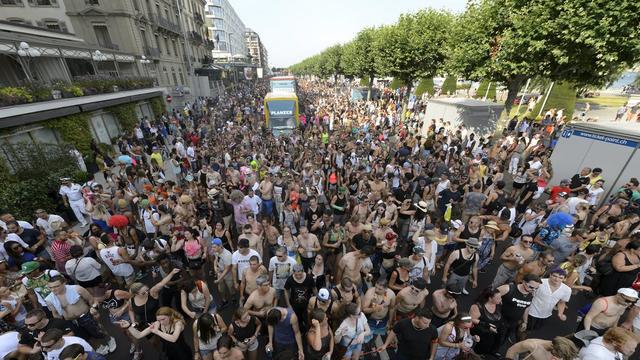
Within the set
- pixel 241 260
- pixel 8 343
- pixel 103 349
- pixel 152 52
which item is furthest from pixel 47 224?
pixel 152 52

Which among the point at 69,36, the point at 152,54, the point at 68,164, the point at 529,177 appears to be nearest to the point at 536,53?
the point at 529,177

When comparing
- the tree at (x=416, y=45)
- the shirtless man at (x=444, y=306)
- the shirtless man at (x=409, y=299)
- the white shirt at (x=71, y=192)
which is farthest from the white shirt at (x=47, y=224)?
the tree at (x=416, y=45)

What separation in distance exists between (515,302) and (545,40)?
1127 centimetres

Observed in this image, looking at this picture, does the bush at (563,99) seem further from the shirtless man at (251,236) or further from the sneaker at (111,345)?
the sneaker at (111,345)

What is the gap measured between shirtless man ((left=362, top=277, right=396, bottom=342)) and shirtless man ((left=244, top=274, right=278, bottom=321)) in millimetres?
1558

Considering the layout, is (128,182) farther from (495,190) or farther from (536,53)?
(536,53)

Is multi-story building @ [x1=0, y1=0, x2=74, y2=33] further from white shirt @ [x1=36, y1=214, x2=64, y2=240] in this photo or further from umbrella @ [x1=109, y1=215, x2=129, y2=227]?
umbrella @ [x1=109, y1=215, x2=129, y2=227]

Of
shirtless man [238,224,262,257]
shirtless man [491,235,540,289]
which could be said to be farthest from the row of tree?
shirtless man [238,224,262,257]

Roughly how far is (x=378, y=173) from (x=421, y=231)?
281 centimetres

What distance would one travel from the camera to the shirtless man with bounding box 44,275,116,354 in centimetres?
412

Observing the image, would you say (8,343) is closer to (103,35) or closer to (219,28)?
(103,35)

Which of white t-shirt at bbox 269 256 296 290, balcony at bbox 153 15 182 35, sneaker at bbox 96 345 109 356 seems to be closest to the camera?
sneaker at bbox 96 345 109 356

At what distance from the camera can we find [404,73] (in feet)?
68.8

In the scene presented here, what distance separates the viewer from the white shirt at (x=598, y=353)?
3068mm
